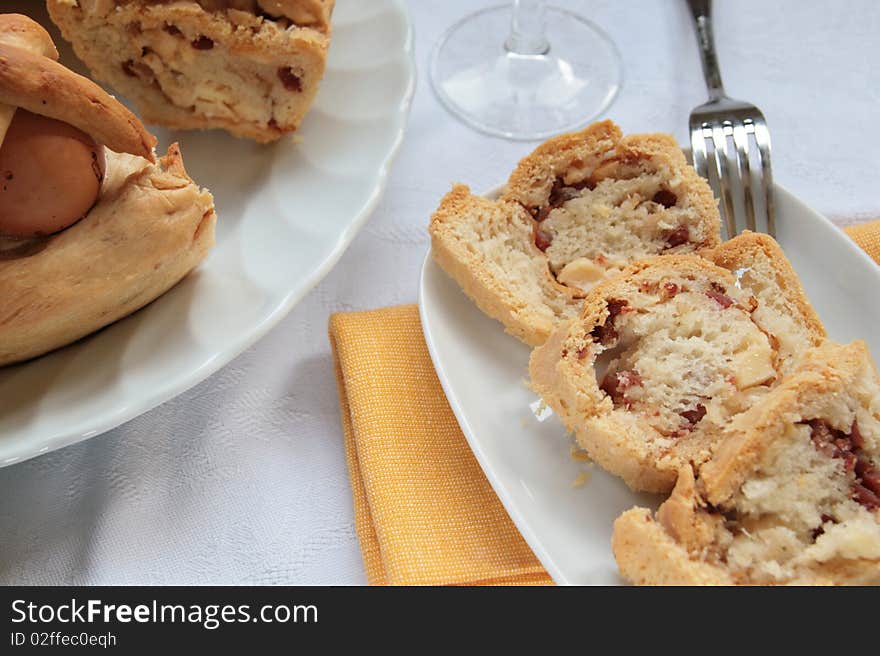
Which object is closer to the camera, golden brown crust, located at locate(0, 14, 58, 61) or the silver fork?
Result: golden brown crust, located at locate(0, 14, 58, 61)

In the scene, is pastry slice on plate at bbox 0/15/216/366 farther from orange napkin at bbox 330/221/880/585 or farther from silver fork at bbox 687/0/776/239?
silver fork at bbox 687/0/776/239

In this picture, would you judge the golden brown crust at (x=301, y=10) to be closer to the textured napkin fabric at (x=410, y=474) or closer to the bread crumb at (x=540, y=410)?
the textured napkin fabric at (x=410, y=474)

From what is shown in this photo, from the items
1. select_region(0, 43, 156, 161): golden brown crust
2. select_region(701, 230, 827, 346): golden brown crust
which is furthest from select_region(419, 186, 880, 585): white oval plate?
select_region(0, 43, 156, 161): golden brown crust

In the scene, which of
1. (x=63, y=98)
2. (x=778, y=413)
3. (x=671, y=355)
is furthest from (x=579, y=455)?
(x=63, y=98)

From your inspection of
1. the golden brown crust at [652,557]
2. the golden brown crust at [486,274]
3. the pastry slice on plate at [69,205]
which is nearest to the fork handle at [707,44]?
the golden brown crust at [486,274]
